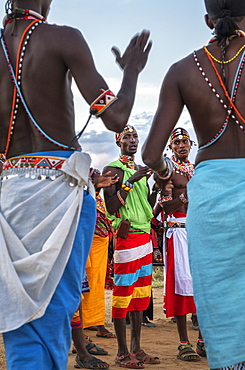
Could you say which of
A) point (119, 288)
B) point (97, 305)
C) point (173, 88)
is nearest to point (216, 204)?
point (173, 88)

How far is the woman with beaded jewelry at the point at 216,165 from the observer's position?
3023 millimetres

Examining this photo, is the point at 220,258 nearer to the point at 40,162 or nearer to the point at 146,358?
the point at 40,162

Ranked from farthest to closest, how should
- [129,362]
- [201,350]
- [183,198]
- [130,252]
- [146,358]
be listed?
[183,198], [130,252], [201,350], [146,358], [129,362]

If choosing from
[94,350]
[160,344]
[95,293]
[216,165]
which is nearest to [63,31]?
[216,165]

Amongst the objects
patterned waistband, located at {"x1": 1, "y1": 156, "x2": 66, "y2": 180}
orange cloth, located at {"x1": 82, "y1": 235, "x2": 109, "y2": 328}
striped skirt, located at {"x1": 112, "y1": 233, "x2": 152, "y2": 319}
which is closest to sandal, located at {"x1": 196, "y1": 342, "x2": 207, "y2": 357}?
striped skirt, located at {"x1": 112, "y1": 233, "x2": 152, "y2": 319}

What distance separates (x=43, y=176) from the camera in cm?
320

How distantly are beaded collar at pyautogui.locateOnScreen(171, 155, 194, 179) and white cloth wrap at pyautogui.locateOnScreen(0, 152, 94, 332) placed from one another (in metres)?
4.13

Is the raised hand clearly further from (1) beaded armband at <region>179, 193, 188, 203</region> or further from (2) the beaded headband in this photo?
(2) the beaded headband

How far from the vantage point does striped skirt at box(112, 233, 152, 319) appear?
257 inches

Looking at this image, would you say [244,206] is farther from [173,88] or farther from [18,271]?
[18,271]

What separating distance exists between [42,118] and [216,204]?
43.1 inches

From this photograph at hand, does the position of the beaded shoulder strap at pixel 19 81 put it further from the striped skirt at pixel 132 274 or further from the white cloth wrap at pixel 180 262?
the white cloth wrap at pixel 180 262

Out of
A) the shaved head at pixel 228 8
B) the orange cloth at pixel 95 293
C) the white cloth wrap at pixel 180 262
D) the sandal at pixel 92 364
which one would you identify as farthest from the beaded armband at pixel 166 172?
the orange cloth at pixel 95 293

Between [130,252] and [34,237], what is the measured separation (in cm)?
375
